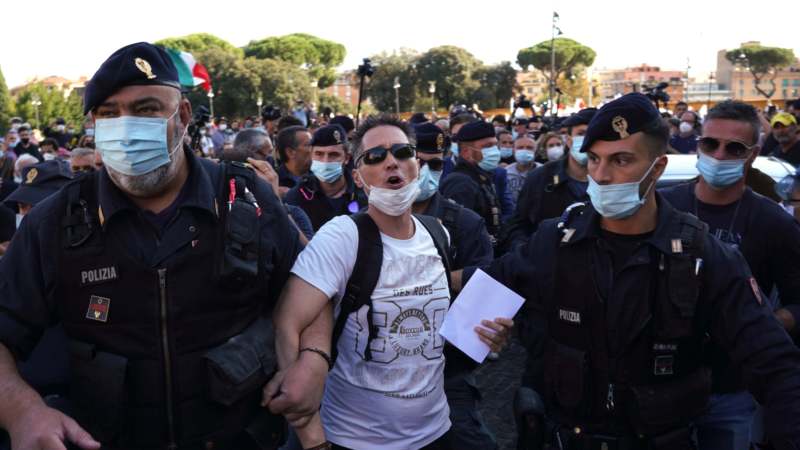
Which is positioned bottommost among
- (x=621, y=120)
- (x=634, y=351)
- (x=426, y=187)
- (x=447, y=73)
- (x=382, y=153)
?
(x=447, y=73)

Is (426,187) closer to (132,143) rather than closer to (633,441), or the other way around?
(633,441)

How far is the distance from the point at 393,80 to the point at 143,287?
2446 inches

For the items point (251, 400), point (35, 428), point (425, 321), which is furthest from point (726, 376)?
point (35, 428)

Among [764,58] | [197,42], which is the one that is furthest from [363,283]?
[197,42]

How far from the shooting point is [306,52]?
101 meters

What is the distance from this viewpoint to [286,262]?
2.49 meters

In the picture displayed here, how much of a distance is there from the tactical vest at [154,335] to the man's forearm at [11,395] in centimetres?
17

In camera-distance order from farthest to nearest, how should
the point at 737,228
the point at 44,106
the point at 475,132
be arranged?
the point at 44,106 < the point at 475,132 < the point at 737,228

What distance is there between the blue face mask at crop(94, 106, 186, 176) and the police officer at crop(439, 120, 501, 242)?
10.9ft

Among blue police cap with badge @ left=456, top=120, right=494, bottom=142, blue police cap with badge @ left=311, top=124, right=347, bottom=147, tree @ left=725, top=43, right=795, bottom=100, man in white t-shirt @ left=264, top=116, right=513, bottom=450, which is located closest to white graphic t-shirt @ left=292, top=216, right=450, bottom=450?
man in white t-shirt @ left=264, top=116, right=513, bottom=450

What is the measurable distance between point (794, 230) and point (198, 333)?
2.63 metres

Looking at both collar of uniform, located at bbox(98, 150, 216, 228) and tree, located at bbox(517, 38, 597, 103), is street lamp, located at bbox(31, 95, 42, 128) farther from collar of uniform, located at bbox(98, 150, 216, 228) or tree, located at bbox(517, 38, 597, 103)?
tree, located at bbox(517, 38, 597, 103)

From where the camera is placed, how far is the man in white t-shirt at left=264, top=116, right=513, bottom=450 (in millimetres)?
2477

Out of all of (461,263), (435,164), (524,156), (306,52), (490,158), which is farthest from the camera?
(306,52)
